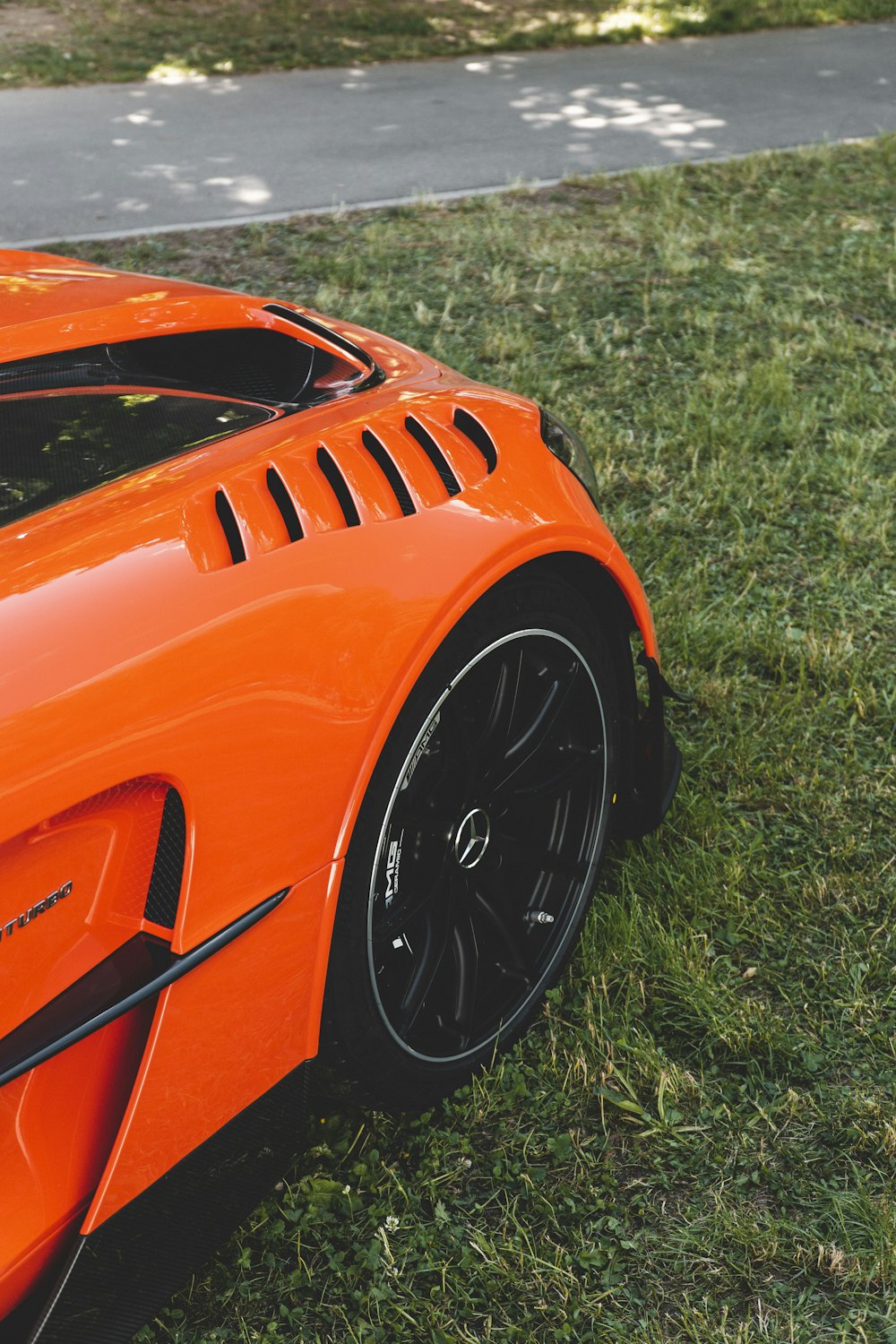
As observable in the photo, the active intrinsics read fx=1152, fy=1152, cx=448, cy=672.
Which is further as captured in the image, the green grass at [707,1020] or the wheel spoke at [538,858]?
the wheel spoke at [538,858]

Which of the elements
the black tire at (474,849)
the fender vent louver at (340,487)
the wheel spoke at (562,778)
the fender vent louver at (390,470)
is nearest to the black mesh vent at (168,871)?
the black tire at (474,849)

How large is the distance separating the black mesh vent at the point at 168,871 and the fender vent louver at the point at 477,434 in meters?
0.95

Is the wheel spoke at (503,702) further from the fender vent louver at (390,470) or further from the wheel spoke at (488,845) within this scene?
the fender vent louver at (390,470)

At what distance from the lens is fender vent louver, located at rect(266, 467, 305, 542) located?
5.47ft

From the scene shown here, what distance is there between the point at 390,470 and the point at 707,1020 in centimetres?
132

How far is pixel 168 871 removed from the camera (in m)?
1.45

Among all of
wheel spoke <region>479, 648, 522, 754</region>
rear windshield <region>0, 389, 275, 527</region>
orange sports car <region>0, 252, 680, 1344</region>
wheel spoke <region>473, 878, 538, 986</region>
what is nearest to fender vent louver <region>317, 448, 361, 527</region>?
orange sports car <region>0, 252, 680, 1344</region>

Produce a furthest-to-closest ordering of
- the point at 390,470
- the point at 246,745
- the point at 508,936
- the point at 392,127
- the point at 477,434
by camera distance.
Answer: the point at 392,127 → the point at 508,936 → the point at 477,434 → the point at 390,470 → the point at 246,745

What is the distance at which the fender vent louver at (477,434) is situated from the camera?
2109 mm

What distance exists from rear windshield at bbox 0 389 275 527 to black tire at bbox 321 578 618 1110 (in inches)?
21.4

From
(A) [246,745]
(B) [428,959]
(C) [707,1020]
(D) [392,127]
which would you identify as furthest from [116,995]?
(D) [392,127]

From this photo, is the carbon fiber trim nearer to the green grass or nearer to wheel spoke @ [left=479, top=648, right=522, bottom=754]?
the green grass

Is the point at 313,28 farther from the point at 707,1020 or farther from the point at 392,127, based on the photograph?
the point at 707,1020

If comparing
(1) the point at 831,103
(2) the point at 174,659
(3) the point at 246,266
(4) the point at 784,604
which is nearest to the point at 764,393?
(4) the point at 784,604
